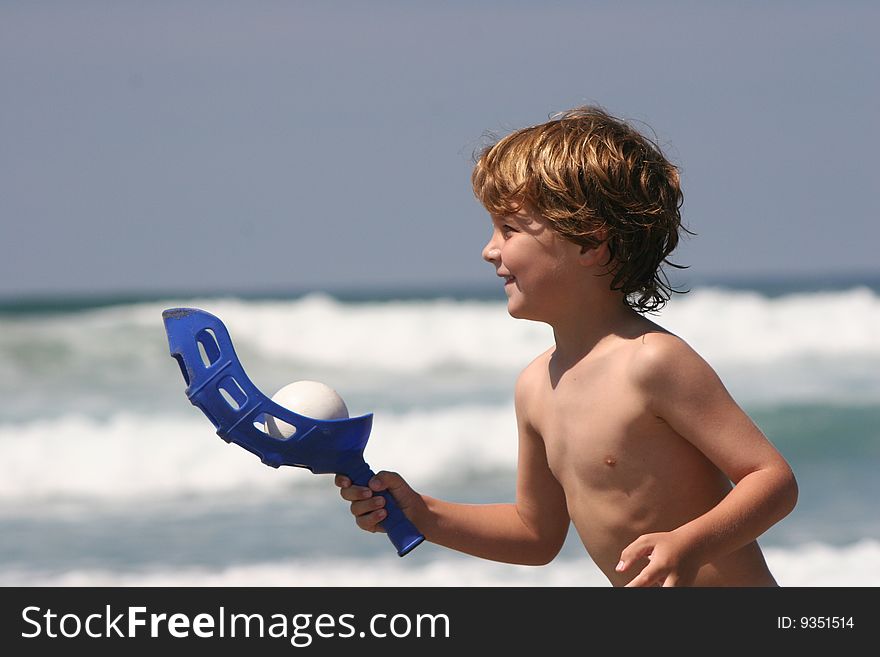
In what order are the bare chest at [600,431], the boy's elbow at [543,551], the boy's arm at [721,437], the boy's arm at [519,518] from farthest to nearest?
the boy's elbow at [543,551] < the boy's arm at [519,518] < the bare chest at [600,431] < the boy's arm at [721,437]

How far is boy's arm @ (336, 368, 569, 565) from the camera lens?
234cm

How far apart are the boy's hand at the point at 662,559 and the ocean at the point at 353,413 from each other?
4.21 metres

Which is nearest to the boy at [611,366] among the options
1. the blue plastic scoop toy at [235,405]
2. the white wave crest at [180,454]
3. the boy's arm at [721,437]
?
the boy's arm at [721,437]

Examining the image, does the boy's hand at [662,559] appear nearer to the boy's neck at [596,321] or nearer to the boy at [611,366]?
the boy at [611,366]

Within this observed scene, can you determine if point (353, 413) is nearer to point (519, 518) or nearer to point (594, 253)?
point (519, 518)

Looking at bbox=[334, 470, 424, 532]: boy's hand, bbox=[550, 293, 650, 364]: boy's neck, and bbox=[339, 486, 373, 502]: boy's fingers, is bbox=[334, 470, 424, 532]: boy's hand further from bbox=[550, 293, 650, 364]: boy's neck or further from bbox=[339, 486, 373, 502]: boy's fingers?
bbox=[550, 293, 650, 364]: boy's neck

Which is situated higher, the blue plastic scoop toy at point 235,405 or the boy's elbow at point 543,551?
the blue plastic scoop toy at point 235,405

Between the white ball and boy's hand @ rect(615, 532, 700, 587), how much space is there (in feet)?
1.95

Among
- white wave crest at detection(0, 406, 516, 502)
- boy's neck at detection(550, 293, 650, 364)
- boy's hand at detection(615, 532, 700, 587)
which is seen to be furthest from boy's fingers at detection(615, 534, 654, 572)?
white wave crest at detection(0, 406, 516, 502)

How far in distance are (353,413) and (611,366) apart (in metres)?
8.11

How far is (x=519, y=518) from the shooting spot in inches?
96.4

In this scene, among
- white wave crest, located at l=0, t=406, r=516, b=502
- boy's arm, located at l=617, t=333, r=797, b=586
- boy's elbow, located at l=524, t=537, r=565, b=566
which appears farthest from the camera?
white wave crest, located at l=0, t=406, r=516, b=502

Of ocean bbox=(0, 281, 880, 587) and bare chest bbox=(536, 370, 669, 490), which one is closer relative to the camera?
bare chest bbox=(536, 370, 669, 490)

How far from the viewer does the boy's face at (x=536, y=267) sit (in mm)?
2170
